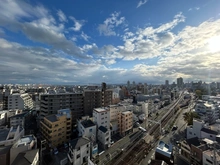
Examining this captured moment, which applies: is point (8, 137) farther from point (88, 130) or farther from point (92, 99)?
point (92, 99)

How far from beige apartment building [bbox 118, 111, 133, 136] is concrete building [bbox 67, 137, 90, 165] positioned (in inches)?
354

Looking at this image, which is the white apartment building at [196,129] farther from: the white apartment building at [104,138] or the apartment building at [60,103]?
the apartment building at [60,103]

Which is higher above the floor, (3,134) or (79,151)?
(3,134)

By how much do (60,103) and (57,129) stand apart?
28.2 ft

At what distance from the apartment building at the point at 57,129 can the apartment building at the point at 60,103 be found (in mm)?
5439

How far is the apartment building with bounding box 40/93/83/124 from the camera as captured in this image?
23.7 metres

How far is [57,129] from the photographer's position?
17156 mm

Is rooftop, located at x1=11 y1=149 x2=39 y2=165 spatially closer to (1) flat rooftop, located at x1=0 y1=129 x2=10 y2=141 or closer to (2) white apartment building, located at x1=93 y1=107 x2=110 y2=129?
(1) flat rooftop, located at x1=0 y1=129 x2=10 y2=141

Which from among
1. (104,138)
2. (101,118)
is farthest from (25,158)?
(101,118)

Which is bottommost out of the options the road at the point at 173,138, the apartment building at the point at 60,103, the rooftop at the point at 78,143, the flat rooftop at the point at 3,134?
the road at the point at 173,138

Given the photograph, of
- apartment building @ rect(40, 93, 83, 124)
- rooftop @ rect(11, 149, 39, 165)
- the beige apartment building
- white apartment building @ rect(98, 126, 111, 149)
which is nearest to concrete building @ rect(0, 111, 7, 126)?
apartment building @ rect(40, 93, 83, 124)

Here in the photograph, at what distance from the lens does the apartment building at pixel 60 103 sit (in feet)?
77.8

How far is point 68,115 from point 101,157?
8.02m

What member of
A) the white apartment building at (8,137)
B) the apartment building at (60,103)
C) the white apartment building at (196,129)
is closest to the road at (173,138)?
the white apartment building at (196,129)
